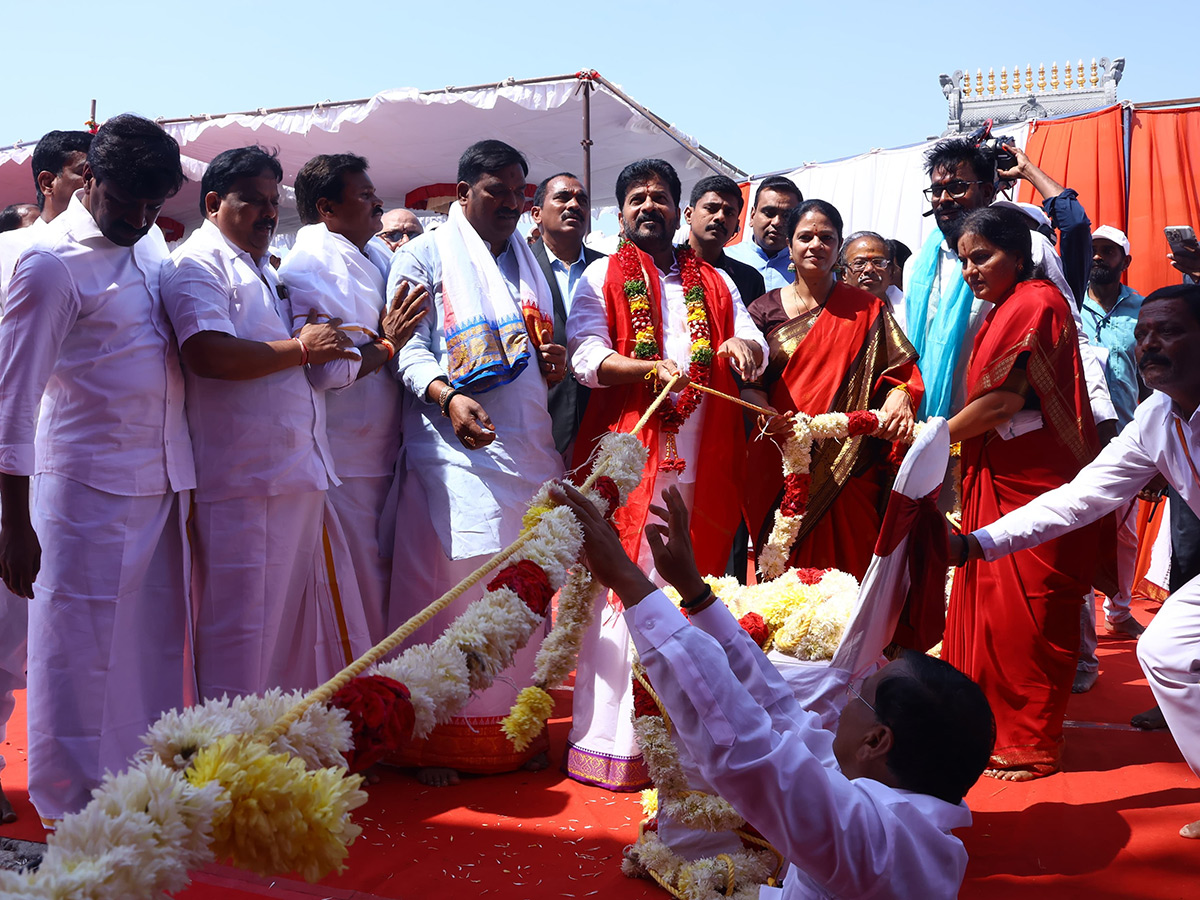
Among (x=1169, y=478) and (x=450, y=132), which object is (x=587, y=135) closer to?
(x=450, y=132)

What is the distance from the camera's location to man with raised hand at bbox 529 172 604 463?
448 centimetres

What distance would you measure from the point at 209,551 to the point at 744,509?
225 centimetres

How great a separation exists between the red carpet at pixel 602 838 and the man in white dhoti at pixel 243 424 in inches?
27.5

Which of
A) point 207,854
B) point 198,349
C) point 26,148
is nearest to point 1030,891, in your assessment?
point 207,854

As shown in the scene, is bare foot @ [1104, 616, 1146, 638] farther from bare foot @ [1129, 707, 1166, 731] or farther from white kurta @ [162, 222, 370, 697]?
white kurta @ [162, 222, 370, 697]

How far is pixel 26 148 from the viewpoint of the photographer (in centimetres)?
982

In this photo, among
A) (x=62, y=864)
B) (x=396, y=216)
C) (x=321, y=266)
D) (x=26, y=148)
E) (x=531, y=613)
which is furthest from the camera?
(x=26, y=148)

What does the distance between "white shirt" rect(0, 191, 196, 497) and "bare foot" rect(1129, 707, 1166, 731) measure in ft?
13.7

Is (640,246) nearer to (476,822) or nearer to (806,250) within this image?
(806,250)

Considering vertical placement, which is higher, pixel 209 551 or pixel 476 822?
pixel 209 551

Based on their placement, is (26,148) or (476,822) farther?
(26,148)

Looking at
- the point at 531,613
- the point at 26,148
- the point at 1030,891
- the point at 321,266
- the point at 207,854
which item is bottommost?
the point at 1030,891

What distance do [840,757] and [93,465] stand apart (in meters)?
2.46

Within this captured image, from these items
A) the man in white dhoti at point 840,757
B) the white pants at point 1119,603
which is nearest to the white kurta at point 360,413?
the man in white dhoti at point 840,757
